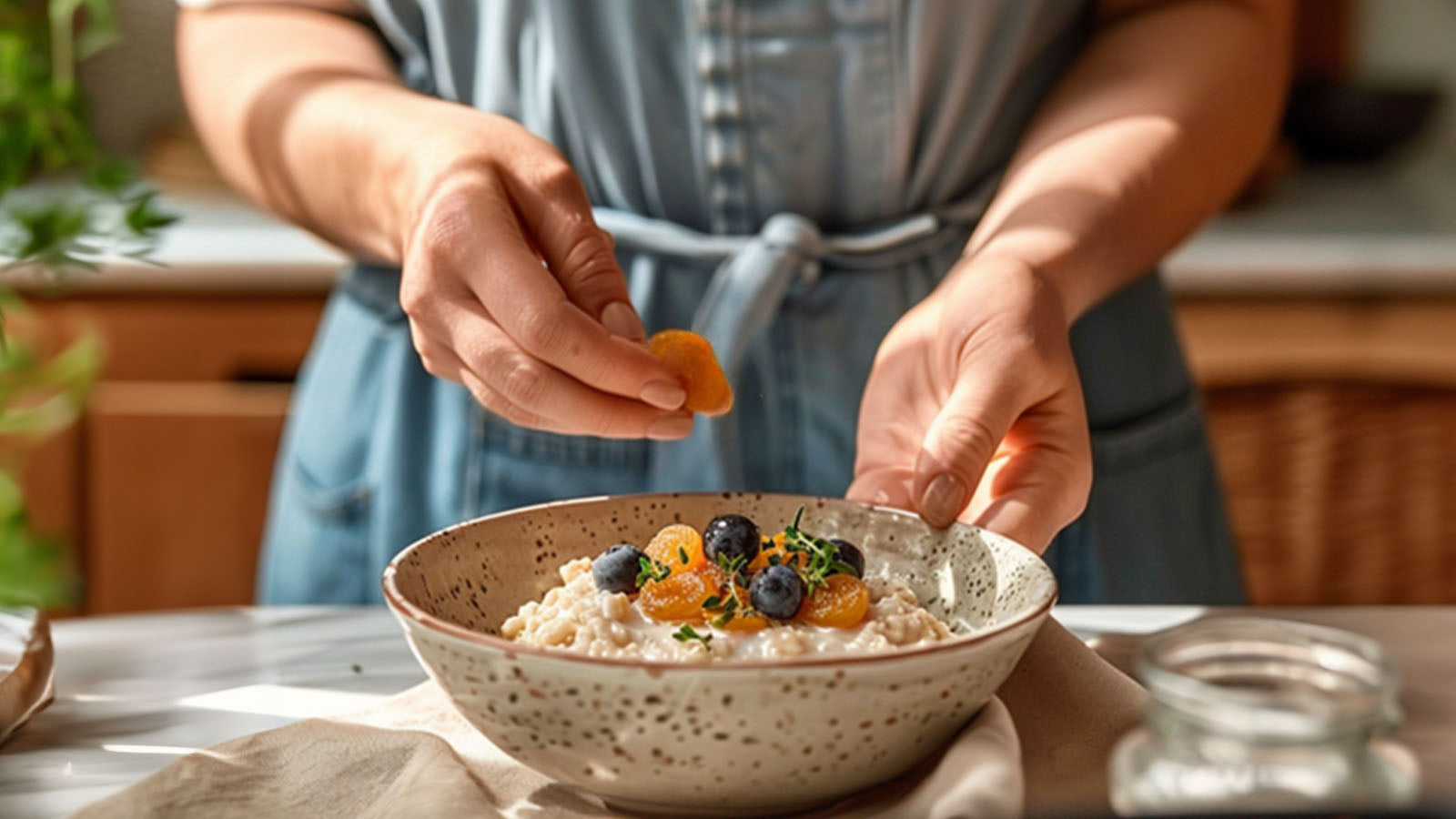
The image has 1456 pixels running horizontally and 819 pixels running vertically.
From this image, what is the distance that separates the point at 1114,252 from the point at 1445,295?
1.33 meters

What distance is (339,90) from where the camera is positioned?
1.17 metres

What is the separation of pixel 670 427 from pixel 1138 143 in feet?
1.49

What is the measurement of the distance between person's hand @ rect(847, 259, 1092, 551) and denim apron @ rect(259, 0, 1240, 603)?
0.72 feet

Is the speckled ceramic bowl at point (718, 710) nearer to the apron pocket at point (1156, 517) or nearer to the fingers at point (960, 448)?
the fingers at point (960, 448)

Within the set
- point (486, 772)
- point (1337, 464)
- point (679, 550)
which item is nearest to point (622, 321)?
point (679, 550)

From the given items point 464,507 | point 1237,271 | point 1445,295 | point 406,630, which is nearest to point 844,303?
point 464,507

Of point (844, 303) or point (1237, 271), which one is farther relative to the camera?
point (1237, 271)

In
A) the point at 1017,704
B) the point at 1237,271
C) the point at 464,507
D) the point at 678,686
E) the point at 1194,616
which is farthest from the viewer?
the point at 1237,271

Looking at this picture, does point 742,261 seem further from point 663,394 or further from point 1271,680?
point 1271,680

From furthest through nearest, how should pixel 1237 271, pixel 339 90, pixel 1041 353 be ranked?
pixel 1237 271
pixel 339 90
pixel 1041 353

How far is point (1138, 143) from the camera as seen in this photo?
45.1 inches

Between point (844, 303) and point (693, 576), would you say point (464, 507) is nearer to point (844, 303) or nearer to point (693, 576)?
point (844, 303)

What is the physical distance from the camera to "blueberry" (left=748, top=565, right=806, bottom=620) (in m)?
0.72

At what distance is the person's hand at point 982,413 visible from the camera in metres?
0.82
